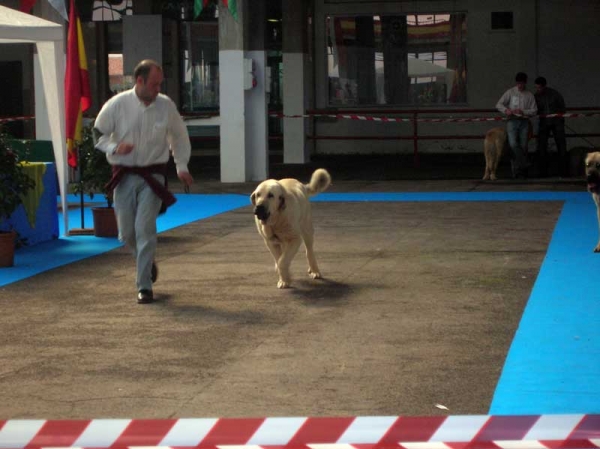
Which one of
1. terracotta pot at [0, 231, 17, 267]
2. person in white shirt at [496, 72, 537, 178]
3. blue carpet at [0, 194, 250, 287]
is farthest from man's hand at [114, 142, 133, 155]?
person in white shirt at [496, 72, 537, 178]

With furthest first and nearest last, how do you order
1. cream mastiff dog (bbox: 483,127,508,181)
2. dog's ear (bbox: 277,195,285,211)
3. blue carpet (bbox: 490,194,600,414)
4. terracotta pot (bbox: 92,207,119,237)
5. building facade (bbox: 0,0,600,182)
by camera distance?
building facade (bbox: 0,0,600,182)
cream mastiff dog (bbox: 483,127,508,181)
terracotta pot (bbox: 92,207,119,237)
dog's ear (bbox: 277,195,285,211)
blue carpet (bbox: 490,194,600,414)

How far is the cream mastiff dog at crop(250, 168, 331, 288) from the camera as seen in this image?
9398mm

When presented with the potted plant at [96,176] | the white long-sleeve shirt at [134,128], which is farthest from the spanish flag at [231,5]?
the white long-sleeve shirt at [134,128]

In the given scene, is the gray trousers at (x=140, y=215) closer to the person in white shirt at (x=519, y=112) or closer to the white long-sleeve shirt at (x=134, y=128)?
the white long-sleeve shirt at (x=134, y=128)

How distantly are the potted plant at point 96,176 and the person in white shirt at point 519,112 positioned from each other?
9.22m

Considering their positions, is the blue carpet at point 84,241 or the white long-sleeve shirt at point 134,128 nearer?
the white long-sleeve shirt at point 134,128

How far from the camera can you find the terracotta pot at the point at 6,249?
11.4 m

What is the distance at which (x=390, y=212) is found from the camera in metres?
16.1

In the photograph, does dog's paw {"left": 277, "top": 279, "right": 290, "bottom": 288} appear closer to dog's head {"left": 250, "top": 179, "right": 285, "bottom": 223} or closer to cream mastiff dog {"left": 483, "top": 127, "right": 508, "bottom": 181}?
dog's head {"left": 250, "top": 179, "right": 285, "bottom": 223}

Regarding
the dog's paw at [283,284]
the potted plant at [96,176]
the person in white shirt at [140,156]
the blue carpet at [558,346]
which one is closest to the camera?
the blue carpet at [558,346]

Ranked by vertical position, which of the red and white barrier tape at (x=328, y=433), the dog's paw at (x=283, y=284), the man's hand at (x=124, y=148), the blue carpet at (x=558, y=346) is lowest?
the blue carpet at (x=558, y=346)

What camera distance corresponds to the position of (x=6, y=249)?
450 inches

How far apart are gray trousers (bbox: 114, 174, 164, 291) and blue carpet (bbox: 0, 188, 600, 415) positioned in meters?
1.72

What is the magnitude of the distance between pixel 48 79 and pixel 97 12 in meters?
17.6
